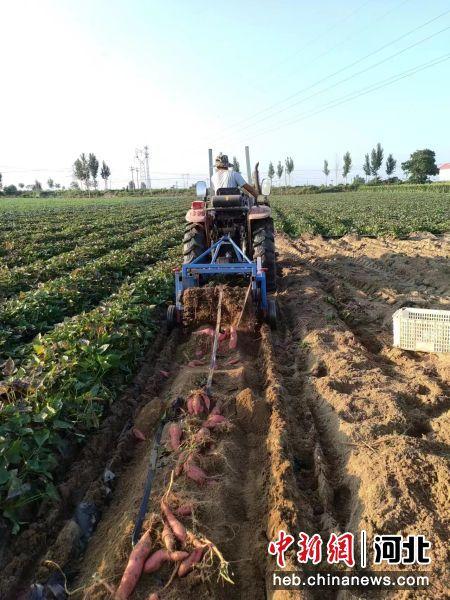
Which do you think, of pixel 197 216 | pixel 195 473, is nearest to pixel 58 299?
pixel 197 216

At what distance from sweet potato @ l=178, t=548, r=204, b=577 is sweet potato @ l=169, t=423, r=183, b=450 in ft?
3.72

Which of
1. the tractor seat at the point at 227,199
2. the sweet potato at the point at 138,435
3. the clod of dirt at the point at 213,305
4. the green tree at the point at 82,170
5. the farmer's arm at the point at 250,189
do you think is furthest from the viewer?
the green tree at the point at 82,170

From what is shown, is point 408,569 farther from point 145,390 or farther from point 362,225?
point 362,225

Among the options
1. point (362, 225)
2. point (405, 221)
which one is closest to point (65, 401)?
point (362, 225)

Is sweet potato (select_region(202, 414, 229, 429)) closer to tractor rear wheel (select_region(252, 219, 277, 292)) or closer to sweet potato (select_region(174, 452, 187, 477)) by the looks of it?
sweet potato (select_region(174, 452, 187, 477))

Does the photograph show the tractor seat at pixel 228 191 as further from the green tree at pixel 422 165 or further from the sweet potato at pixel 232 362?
the green tree at pixel 422 165

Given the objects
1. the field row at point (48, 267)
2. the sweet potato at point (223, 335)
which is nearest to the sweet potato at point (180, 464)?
the sweet potato at point (223, 335)

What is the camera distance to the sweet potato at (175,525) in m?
2.72

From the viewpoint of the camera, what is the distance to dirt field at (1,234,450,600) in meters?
2.74

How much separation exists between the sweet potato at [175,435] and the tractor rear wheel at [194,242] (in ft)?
13.4

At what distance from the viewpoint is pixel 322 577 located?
2.60 meters

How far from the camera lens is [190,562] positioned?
2586mm

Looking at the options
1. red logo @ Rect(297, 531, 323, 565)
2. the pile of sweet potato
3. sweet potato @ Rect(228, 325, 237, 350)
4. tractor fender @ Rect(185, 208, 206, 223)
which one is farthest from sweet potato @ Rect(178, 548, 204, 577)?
tractor fender @ Rect(185, 208, 206, 223)

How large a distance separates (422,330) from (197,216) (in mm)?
4027
